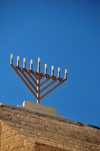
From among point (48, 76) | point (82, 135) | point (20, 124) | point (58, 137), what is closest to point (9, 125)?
point (20, 124)

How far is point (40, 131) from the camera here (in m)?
10.1

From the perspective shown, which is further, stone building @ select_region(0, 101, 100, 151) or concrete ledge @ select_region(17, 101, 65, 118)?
concrete ledge @ select_region(17, 101, 65, 118)

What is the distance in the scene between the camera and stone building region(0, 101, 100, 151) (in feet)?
30.3

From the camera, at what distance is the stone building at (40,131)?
9227 mm

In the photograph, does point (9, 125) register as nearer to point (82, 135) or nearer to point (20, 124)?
point (20, 124)

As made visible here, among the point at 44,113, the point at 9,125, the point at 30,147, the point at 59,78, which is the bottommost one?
the point at 30,147

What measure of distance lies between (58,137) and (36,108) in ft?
4.57

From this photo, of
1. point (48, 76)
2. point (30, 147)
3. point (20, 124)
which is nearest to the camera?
point (30, 147)

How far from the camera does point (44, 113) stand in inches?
430

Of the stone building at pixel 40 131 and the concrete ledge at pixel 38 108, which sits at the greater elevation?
the concrete ledge at pixel 38 108

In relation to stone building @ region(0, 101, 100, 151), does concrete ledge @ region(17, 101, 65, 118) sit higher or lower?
higher

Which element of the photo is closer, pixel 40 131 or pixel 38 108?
pixel 40 131

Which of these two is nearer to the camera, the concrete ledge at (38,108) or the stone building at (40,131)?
the stone building at (40,131)

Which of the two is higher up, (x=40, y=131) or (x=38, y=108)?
(x=38, y=108)
